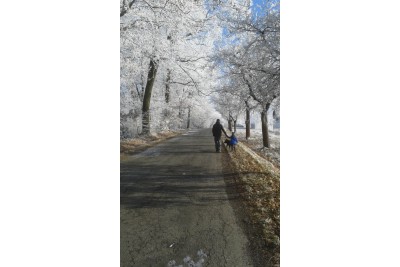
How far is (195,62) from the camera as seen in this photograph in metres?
3.10

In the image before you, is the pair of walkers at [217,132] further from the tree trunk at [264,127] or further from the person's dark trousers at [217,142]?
the tree trunk at [264,127]

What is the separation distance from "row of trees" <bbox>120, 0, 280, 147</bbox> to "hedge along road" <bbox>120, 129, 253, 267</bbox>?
0.42 meters

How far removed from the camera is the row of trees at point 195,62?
109 inches

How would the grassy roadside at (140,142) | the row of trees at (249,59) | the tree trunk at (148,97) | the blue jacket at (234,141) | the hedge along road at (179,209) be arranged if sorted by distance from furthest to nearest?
1. the tree trunk at (148,97)
2. the blue jacket at (234,141)
3. the grassy roadside at (140,142)
4. the row of trees at (249,59)
5. the hedge along road at (179,209)

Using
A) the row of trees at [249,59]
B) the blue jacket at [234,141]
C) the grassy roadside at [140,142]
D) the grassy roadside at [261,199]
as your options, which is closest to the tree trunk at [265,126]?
the row of trees at [249,59]

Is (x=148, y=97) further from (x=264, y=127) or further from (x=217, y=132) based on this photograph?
(x=264, y=127)

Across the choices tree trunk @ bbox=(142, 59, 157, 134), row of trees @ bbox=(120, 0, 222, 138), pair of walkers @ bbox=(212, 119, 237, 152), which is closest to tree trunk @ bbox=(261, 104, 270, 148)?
pair of walkers @ bbox=(212, 119, 237, 152)

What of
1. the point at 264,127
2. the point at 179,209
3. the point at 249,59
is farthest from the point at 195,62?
the point at 179,209

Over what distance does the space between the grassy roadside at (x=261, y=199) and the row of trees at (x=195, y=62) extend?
435 mm
